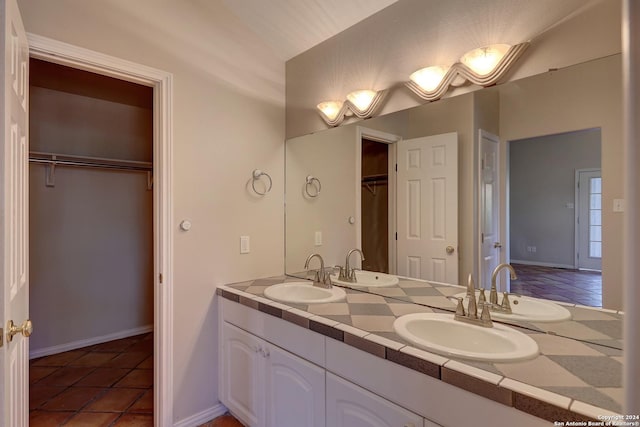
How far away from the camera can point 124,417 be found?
2090 mm

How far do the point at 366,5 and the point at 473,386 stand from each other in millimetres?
1993

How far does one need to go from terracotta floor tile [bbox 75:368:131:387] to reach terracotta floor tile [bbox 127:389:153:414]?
37 cm

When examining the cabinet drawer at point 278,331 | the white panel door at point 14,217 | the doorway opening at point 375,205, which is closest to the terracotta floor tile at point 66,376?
the white panel door at point 14,217

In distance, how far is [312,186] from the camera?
243 cm

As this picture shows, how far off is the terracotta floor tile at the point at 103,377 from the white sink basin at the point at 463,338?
2.39 meters

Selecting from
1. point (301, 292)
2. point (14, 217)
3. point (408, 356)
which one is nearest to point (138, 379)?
point (301, 292)

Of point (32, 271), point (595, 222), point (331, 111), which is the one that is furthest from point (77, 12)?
point (595, 222)

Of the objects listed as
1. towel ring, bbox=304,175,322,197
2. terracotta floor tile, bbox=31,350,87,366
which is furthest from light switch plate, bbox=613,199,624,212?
terracotta floor tile, bbox=31,350,87,366

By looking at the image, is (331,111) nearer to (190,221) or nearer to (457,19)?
(457,19)

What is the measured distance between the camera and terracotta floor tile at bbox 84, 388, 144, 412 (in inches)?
85.9

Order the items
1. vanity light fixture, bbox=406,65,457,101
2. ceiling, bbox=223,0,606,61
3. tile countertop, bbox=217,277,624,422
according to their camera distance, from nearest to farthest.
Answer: tile countertop, bbox=217,277,624,422 < ceiling, bbox=223,0,606,61 < vanity light fixture, bbox=406,65,457,101

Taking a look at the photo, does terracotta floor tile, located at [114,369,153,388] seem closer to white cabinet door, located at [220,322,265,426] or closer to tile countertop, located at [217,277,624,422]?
white cabinet door, located at [220,322,265,426]

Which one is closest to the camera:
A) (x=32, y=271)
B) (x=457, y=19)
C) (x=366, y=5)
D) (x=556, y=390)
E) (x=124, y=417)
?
(x=556, y=390)

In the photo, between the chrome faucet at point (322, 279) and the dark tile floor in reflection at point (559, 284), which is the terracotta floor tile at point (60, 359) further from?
the dark tile floor in reflection at point (559, 284)
